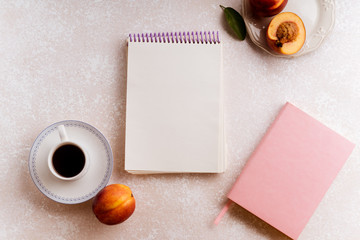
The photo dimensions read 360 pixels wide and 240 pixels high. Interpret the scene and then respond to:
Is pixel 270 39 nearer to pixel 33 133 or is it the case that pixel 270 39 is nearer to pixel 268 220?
pixel 268 220

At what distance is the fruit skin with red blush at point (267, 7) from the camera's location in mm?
794

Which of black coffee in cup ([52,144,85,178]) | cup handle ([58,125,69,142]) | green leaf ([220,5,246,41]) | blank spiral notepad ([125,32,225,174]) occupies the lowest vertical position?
black coffee in cup ([52,144,85,178])

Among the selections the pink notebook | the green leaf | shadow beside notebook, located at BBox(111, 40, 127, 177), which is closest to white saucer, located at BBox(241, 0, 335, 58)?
the green leaf

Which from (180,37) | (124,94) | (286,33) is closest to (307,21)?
(286,33)

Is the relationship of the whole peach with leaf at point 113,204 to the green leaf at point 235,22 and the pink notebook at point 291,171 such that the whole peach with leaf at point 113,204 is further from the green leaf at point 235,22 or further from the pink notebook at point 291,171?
the green leaf at point 235,22

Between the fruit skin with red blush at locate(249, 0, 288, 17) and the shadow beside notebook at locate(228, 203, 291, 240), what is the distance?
406 mm

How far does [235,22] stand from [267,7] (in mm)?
74

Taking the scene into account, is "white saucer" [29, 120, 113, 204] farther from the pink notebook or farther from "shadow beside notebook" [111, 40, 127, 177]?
the pink notebook

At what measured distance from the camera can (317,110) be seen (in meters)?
0.85

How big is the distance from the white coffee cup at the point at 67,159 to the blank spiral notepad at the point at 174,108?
0.09 m

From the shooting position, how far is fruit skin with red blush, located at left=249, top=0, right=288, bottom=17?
794 mm

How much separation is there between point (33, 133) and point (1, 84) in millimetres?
125

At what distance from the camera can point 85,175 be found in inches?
31.5

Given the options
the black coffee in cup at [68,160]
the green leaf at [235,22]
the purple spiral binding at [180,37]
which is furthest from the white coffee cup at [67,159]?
the green leaf at [235,22]
